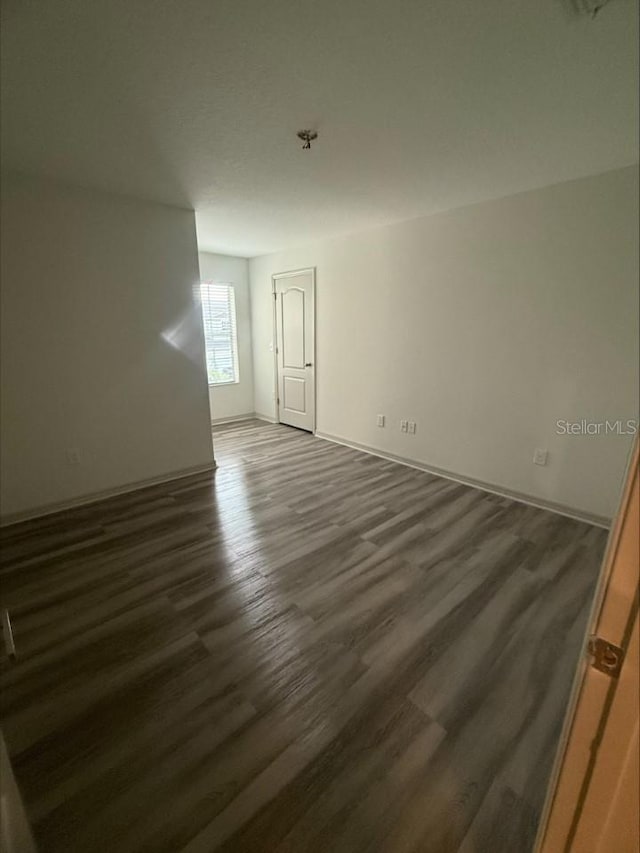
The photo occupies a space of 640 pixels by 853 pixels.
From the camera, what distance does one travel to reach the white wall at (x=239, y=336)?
4.98 m

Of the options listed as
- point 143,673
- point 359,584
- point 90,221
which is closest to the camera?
point 143,673

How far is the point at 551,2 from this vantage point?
1.14 meters

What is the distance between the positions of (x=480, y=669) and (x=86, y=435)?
123 inches

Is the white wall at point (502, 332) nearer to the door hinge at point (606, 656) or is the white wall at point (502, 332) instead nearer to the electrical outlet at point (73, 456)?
the door hinge at point (606, 656)

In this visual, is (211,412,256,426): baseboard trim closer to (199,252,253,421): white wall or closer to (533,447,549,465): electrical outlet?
(199,252,253,421): white wall

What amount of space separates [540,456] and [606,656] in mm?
2770

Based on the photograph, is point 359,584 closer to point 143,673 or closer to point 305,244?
point 143,673

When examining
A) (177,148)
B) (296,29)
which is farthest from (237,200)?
(296,29)

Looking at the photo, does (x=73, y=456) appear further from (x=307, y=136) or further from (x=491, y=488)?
(x=491, y=488)

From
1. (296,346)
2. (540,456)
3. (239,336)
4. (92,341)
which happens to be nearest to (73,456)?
(92,341)

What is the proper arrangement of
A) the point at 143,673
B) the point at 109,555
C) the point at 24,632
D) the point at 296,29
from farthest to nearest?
the point at 109,555
the point at 24,632
the point at 143,673
the point at 296,29

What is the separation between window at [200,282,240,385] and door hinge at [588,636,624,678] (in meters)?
4.98

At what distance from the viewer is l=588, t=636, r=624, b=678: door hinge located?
0.48 metres

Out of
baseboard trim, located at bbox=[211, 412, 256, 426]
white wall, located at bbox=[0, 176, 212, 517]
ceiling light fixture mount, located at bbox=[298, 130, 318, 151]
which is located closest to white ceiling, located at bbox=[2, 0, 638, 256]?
ceiling light fixture mount, located at bbox=[298, 130, 318, 151]
